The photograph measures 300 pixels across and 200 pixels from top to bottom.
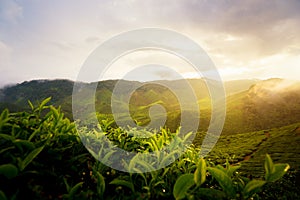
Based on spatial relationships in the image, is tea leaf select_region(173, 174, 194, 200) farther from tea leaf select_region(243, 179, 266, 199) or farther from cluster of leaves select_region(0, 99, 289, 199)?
tea leaf select_region(243, 179, 266, 199)

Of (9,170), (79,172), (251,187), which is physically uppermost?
(9,170)

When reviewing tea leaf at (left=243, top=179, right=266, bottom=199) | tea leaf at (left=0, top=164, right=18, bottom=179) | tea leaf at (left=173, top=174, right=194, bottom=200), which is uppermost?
tea leaf at (left=0, top=164, right=18, bottom=179)

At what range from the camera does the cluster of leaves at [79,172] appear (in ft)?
5.37

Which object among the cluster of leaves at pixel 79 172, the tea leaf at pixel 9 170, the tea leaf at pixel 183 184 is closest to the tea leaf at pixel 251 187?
the cluster of leaves at pixel 79 172

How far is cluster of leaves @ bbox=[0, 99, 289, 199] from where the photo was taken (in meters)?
1.64

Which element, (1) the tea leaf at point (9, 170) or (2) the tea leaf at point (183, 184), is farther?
(2) the tea leaf at point (183, 184)

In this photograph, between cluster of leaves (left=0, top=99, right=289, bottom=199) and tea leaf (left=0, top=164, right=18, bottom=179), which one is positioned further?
cluster of leaves (left=0, top=99, right=289, bottom=199)

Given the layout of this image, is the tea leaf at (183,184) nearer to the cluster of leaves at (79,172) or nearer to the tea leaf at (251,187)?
the cluster of leaves at (79,172)

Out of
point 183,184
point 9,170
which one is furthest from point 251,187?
point 9,170

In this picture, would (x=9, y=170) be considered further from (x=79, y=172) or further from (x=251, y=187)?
(x=251, y=187)

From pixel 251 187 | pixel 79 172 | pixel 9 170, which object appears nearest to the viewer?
pixel 9 170

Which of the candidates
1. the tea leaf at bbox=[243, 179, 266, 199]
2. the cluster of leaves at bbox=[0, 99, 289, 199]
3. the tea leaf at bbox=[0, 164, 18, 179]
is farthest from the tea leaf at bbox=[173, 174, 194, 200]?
the tea leaf at bbox=[0, 164, 18, 179]

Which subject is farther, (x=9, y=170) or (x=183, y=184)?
(x=183, y=184)

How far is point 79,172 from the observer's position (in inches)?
81.4
